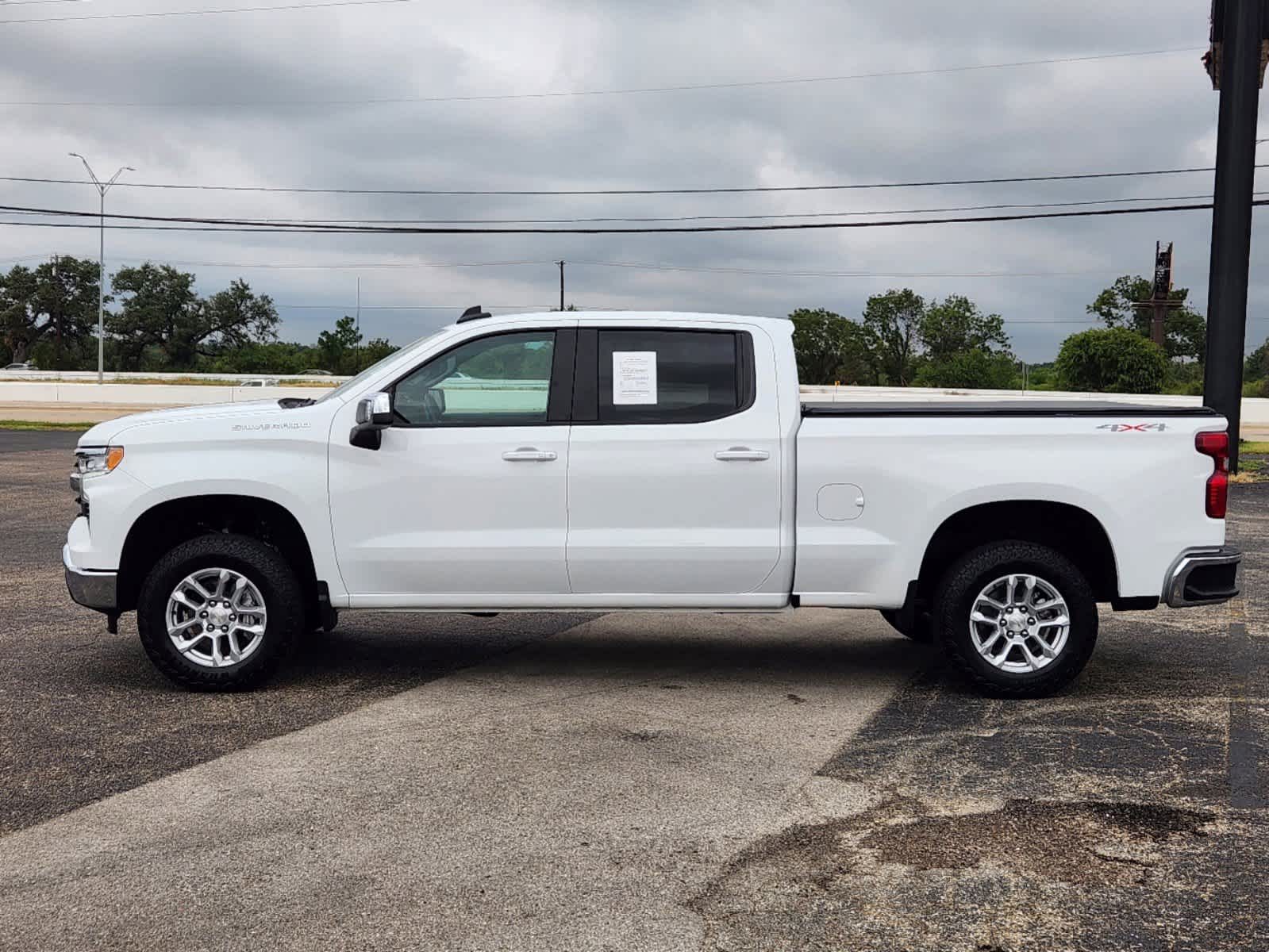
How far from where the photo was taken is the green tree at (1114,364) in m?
62.6

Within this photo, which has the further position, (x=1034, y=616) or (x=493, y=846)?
(x=1034, y=616)

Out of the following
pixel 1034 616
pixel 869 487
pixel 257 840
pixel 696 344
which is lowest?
pixel 257 840

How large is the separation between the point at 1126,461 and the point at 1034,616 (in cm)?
92

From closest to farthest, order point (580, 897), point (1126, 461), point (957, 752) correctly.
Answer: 1. point (580, 897)
2. point (957, 752)
3. point (1126, 461)

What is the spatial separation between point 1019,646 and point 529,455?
8.92ft

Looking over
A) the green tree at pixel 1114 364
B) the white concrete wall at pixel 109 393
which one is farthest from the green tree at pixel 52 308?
the green tree at pixel 1114 364

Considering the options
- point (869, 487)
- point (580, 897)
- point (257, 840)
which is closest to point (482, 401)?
point (869, 487)

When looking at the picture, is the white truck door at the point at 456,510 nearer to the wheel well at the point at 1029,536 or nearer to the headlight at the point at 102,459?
the headlight at the point at 102,459

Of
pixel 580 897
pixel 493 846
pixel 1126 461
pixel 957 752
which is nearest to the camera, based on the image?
pixel 580 897

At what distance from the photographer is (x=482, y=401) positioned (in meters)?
6.71

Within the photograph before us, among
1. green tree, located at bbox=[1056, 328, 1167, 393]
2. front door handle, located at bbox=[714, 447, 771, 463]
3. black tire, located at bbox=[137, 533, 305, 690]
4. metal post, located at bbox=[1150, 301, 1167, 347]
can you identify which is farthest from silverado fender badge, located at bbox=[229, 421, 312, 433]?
metal post, located at bbox=[1150, 301, 1167, 347]

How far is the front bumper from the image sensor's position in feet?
21.5

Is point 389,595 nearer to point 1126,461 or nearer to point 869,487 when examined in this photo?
point 869,487

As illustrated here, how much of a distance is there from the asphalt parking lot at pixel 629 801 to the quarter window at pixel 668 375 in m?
1.52
